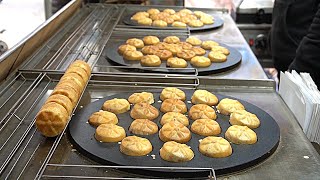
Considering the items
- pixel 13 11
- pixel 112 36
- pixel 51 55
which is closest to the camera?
pixel 13 11

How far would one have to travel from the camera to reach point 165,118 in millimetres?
1461

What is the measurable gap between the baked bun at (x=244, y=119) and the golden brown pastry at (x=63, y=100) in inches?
21.0

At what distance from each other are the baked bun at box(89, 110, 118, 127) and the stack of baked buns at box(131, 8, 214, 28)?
1.36 meters

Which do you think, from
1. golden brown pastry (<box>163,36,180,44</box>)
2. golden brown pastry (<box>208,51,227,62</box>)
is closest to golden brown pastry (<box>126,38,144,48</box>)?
golden brown pastry (<box>163,36,180,44</box>)

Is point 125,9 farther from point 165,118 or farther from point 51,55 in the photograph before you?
point 165,118

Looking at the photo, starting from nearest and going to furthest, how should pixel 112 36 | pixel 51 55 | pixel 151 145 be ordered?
pixel 151 145 → pixel 51 55 → pixel 112 36

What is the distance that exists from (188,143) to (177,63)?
28.0 inches

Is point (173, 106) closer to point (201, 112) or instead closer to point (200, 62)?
point (201, 112)

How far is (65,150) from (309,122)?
2.55 feet

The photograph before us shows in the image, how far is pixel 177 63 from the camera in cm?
199

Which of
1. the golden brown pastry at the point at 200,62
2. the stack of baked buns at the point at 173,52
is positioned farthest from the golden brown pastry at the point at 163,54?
the golden brown pastry at the point at 200,62

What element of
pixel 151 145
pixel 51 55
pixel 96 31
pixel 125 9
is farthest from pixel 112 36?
pixel 151 145

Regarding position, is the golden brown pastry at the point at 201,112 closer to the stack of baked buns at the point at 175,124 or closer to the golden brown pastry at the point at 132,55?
the stack of baked buns at the point at 175,124

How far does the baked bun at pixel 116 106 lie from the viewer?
153cm
